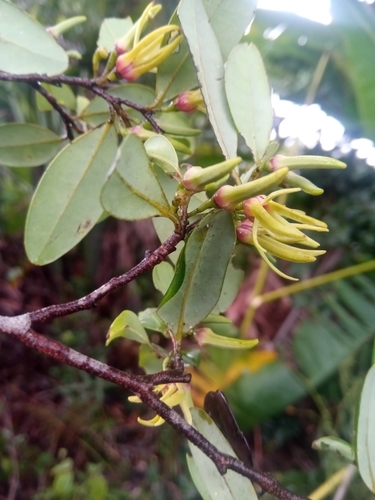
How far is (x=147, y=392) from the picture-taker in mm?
289

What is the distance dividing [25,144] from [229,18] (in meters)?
0.28

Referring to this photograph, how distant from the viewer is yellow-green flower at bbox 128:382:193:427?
1.00 ft

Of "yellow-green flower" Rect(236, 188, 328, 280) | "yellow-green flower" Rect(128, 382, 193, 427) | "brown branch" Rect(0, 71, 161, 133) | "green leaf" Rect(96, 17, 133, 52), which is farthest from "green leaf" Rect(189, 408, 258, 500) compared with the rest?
"green leaf" Rect(96, 17, 133, 52)

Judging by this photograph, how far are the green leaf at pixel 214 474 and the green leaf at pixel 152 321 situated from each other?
0.07 metres

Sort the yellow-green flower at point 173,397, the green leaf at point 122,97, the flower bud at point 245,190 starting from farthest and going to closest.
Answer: the green leaf at point 122,97 → the yellow-green flower at point 173,397 → the flower bud at point 245,190

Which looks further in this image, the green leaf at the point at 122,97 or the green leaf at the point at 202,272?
the green leaf at the point at 122,97

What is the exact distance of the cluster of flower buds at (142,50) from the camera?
13.6 inches

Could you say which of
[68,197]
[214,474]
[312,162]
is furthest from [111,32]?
[214,474]

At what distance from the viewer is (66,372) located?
1230 mm

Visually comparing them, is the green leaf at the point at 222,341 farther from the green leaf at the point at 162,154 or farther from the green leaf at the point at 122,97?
the green leaf at the point at 122,97

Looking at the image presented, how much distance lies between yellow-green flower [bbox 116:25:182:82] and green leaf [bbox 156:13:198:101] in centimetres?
1

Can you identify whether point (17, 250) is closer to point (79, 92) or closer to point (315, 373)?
point (79, 92)

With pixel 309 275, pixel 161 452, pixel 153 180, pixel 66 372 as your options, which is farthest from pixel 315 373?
pixel 153 180

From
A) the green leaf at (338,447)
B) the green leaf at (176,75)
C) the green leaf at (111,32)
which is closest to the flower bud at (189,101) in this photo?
the green leaf at (176,75)
